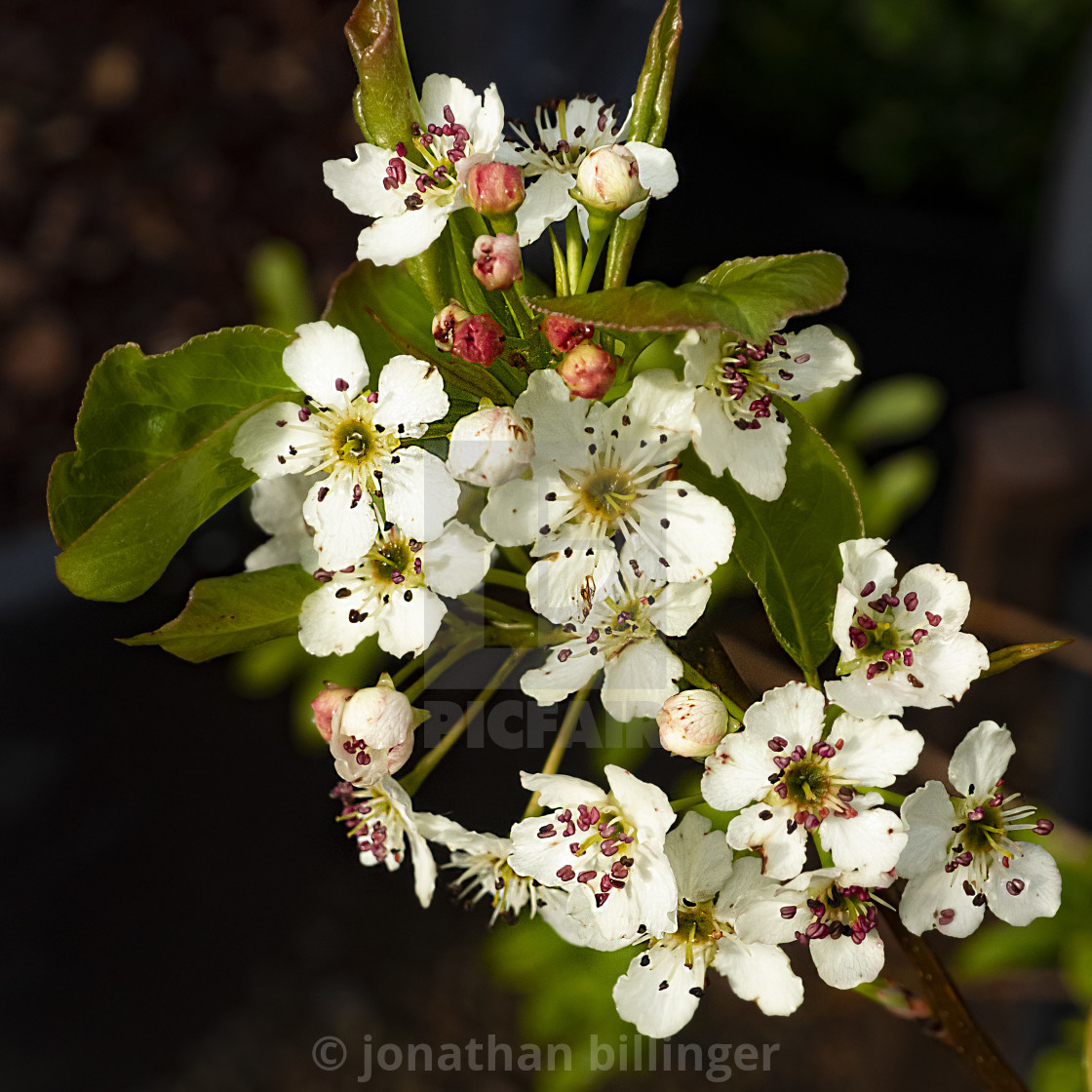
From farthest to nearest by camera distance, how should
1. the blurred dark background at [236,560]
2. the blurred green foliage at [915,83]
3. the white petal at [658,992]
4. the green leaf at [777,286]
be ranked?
the blurred green foliage at [915,83] < the blurred dark background at [236,560] < the white petal at [658,992] < the green leaf at [777,286]

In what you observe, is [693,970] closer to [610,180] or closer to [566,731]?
[566,731]

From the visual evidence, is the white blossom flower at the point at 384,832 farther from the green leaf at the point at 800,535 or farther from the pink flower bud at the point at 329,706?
the green leaf at the point at 800,535

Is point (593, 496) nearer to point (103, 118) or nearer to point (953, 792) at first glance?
point (953, 792)

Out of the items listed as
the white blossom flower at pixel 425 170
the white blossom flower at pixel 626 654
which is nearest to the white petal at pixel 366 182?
the white blossom flower at pixel 425 170

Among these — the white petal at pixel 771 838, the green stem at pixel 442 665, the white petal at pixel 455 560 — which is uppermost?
the white petal at pixel 455 560

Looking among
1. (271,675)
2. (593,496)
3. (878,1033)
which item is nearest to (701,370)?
(593,496)
